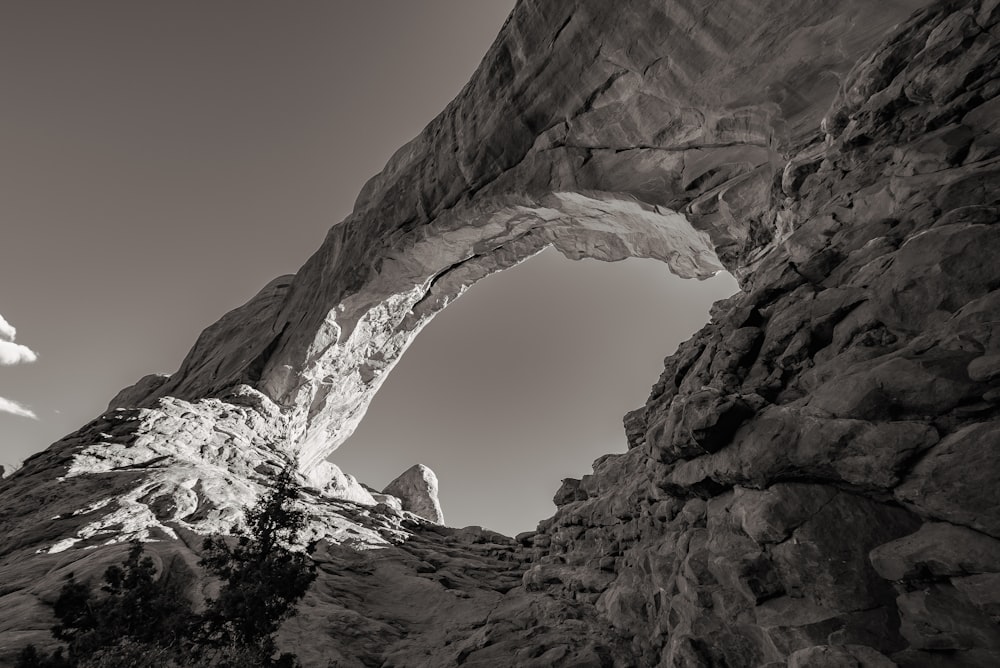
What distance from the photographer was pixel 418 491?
2092 inches

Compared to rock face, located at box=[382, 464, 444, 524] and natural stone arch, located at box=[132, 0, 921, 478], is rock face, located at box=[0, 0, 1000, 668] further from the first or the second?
rock face, located at box=[382, 464, 444, 524]

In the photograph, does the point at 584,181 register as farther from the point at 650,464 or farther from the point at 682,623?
the point at 682,623

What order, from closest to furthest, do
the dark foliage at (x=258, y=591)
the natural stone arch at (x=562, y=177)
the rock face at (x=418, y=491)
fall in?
the dark foliage at (x=258, y=591), the natural stone arch at (x=562, y=177), the rock face at (x=418, y=491)

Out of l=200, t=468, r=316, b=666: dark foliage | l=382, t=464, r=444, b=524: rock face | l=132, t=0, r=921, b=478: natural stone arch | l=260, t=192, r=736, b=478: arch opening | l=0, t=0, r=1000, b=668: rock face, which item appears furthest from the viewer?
l=382, t=464, r=444, b=524: rock face

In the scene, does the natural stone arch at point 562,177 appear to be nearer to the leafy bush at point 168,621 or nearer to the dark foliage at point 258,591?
the dark foliage at point 258,591

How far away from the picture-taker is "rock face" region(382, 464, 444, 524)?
170ft

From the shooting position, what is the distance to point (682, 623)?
28.7 ft

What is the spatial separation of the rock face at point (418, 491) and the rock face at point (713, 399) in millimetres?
22322

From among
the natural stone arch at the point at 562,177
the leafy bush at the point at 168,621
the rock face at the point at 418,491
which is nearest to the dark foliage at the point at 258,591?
the leafy bush at the point at 168,621

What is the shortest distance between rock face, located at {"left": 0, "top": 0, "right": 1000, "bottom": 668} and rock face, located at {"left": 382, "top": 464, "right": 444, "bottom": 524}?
73.2 ft

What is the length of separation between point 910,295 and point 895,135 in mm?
5420

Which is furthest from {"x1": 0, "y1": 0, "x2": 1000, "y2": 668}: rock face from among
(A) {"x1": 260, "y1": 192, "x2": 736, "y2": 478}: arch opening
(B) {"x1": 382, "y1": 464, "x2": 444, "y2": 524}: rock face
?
(B) {"x1": 382, "y1": 464, "x2": 444, "y2": 524}: rock face

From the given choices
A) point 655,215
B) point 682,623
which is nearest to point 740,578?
point 682,623

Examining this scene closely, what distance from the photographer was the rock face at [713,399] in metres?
6.22
